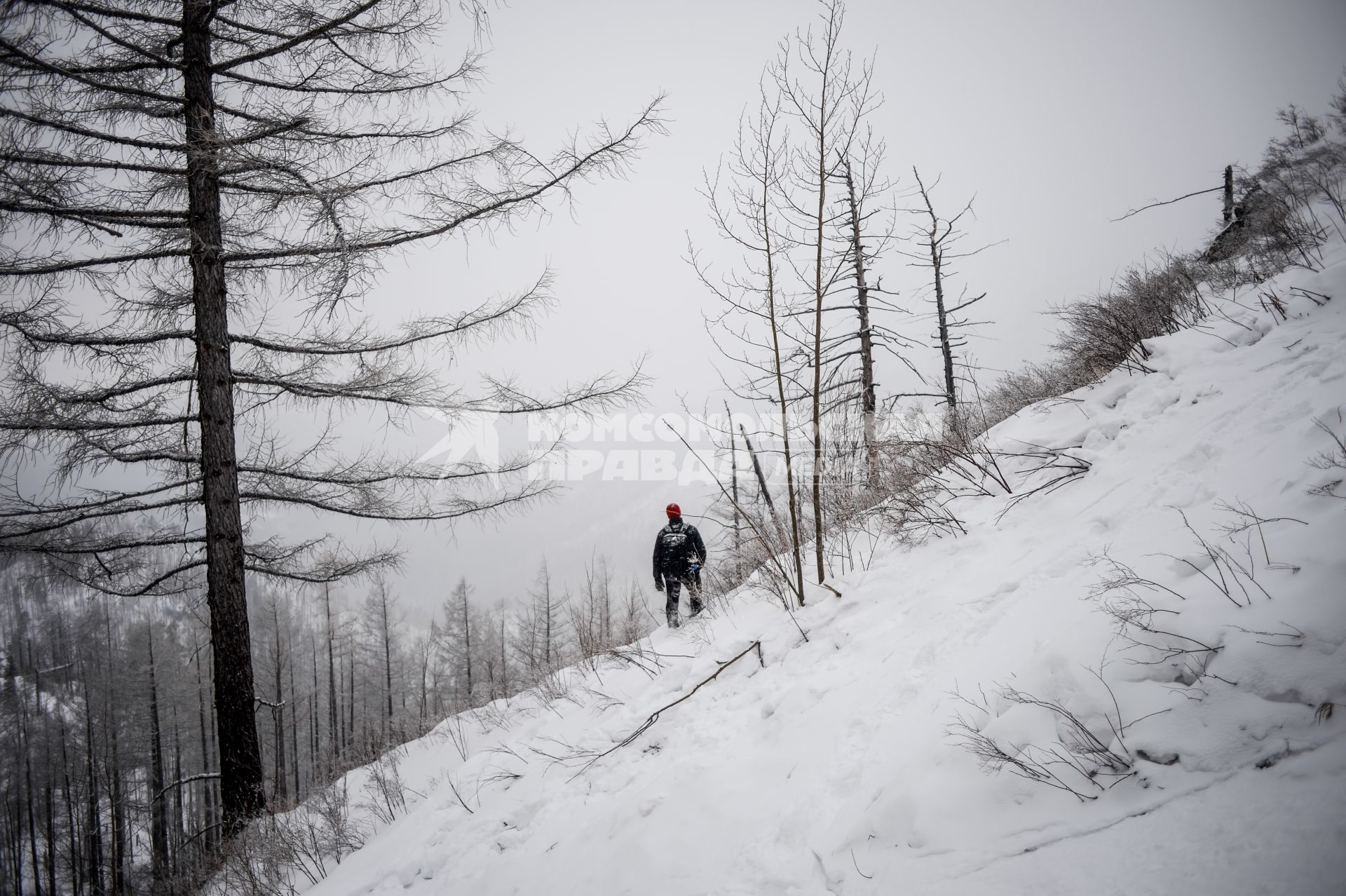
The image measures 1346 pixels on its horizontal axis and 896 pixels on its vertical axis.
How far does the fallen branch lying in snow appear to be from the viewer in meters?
3.31

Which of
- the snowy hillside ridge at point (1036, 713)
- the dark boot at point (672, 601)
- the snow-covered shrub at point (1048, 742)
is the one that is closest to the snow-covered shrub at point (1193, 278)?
the snowy hillside ridge at point (1036, 713)

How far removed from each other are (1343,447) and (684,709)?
3656mm

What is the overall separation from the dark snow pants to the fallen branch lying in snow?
2.52 meters

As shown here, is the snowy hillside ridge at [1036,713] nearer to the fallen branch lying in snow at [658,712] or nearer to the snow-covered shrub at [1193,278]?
the fallen branch lying in snow at [658,712]

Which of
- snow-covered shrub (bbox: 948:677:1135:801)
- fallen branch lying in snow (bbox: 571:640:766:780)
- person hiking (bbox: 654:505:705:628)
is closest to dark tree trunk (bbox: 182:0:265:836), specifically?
fallen branch lying in snow (bbox: 571:640:766:780)

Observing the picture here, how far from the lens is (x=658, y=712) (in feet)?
10.9

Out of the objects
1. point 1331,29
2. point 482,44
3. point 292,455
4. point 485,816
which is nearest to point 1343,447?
point 485,816

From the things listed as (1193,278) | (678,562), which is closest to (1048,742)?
(678,562)

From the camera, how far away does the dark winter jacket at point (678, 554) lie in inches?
268

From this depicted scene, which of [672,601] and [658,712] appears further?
[672,601]

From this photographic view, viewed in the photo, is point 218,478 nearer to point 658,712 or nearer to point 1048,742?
point 658,712

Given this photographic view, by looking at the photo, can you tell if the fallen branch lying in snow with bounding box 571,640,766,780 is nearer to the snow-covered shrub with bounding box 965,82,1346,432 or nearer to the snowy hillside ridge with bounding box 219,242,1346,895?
the snowy hillside ridge with bounding box 219,242,1346,895

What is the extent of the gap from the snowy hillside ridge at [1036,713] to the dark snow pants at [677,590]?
5.66 ft

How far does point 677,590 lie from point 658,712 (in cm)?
352
